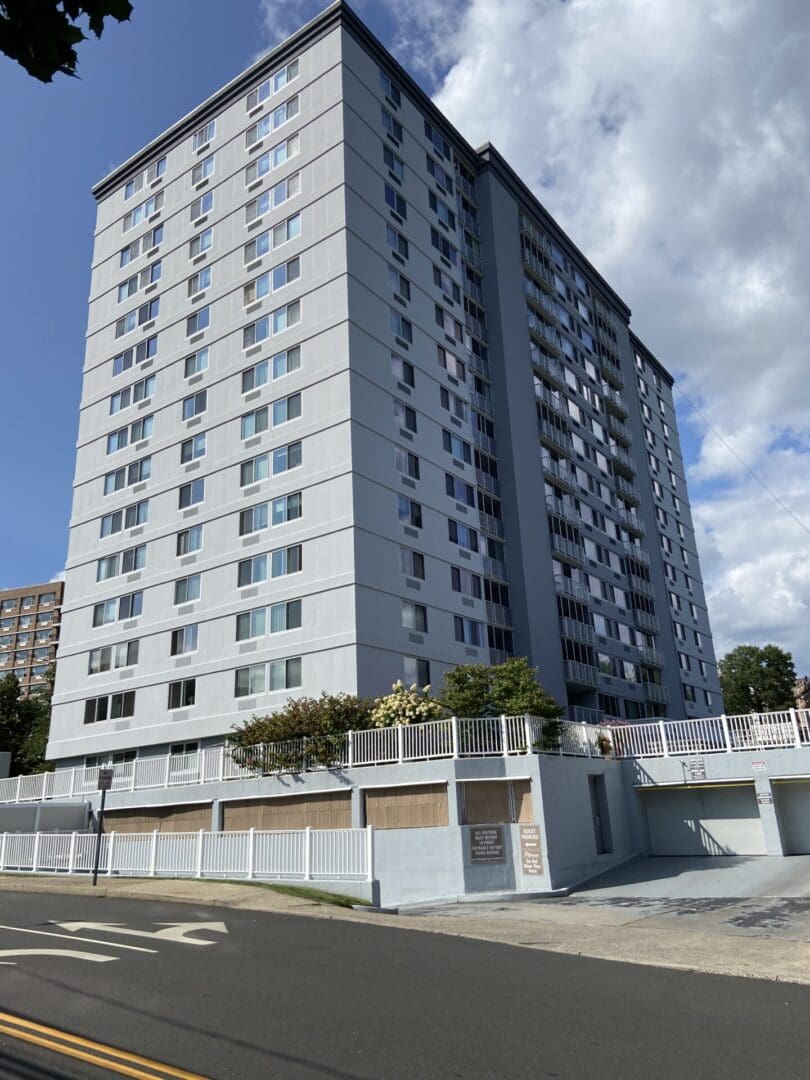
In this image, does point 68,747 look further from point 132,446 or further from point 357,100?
point 357,100

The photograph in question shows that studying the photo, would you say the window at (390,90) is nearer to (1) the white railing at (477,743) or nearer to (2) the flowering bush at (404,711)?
(2) the flowering bush at (404,711)

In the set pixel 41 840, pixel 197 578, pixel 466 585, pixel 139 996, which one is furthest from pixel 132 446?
pixel 139 996

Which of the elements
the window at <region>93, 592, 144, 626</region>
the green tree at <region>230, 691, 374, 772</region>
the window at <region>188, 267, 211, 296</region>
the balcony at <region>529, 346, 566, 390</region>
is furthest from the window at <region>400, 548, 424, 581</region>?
the balcony at <region>529, 346, 566, 390</region>

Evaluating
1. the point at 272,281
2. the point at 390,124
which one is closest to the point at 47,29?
the point at 272,281

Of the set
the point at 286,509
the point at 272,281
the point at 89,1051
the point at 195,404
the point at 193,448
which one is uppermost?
the point at 272,281

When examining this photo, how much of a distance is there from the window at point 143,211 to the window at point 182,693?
26.6 meters

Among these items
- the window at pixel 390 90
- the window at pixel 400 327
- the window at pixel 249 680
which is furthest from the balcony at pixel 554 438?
the window at pixel 249 680

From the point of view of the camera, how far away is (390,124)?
135 feet

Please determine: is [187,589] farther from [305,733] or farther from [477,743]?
[477,743]

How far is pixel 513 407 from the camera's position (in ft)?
145

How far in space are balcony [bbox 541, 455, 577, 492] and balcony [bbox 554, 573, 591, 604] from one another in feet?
18.4

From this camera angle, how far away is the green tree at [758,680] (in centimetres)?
8131

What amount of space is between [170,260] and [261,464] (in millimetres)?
15376

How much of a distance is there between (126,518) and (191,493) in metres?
4.75
